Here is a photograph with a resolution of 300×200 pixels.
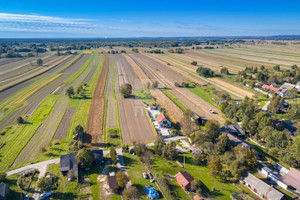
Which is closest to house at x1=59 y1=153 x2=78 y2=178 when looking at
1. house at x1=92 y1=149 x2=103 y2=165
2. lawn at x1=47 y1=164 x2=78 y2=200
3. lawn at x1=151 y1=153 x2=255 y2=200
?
lawn at x1=47 y1=164 x2=78 y2=200

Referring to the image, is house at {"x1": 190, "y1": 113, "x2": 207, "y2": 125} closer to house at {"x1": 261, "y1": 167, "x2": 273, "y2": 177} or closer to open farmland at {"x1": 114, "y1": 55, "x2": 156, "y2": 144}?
open farmland at {"x1": 114, "y1": 55, "x2": 156, "y2": 144}

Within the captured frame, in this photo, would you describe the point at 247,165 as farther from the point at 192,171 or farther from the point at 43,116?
the point at 43,116

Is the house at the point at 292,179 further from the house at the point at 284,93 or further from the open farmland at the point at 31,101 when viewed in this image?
the open farmland at the point at 31,101

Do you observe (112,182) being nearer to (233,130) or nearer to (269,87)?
(233,130)

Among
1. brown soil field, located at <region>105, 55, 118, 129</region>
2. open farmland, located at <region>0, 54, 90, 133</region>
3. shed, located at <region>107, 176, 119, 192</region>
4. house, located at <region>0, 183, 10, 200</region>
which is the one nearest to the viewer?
house, located at <region>0, 183, 10, 200</region>

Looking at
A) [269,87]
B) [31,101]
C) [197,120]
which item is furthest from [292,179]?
[31,101]

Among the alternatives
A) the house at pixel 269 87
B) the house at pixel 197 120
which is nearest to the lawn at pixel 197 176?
the house at pixel 197 120
